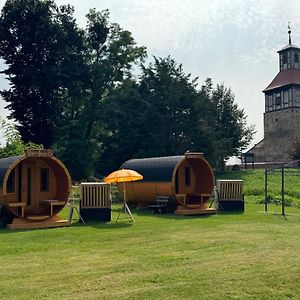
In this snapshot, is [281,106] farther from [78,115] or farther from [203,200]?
[203,200]

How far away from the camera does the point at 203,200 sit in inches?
929

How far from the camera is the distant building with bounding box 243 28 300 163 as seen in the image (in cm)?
6581

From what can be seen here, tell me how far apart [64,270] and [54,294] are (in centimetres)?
170

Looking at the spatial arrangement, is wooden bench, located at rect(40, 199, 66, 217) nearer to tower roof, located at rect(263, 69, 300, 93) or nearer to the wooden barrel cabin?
the wooden barrel cabin

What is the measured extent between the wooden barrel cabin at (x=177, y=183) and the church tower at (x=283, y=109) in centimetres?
4150

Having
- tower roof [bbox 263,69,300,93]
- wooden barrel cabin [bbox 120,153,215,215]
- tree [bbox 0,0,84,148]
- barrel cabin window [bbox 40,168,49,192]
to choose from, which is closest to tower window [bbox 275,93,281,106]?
tower roof [bbox 263,69,300,93]

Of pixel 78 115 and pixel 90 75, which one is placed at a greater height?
pixel 90 75

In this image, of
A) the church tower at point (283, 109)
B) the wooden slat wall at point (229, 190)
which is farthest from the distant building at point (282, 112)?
the wooden slat wall at point (229, 190)

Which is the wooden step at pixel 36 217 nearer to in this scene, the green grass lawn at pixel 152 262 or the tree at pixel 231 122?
the green grass lawn at pixel 152 262

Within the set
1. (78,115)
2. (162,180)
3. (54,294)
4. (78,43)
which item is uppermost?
(78,43)

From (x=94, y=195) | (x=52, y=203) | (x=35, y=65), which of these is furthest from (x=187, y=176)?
(x=35, y=65)

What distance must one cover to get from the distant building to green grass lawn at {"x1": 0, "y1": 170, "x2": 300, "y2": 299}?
50.9 metres

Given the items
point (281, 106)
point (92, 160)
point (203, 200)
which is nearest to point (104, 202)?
point (203, 200)

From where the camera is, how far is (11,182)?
1844 cm
